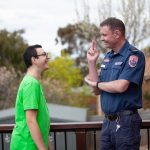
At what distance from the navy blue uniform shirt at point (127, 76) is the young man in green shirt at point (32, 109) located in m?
0.50

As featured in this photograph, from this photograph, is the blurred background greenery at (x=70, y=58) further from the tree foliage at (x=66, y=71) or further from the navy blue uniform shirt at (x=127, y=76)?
the navy blue uniform shirt at (x=127, y=76)

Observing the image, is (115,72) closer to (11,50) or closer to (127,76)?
(127,76)

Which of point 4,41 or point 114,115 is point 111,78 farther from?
point 4,41

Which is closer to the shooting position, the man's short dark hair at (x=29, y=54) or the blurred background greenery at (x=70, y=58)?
the man's short dark hair at (x=29, y=54)

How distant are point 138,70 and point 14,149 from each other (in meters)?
1.12

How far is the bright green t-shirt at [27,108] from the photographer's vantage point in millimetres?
3766

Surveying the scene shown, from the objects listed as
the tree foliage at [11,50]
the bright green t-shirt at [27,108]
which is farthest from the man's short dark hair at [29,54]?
the tree foliage at [11,50]

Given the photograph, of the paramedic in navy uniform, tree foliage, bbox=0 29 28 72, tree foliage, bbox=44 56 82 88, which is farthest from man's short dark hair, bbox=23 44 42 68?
tree foliage, bbox=44 56 82 88

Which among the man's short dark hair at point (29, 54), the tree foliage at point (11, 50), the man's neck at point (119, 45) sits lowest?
the tree foliage at point (11, 50)

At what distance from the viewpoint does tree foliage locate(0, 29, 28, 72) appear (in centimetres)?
3359

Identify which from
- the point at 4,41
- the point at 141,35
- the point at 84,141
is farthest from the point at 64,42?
the point at 84,141

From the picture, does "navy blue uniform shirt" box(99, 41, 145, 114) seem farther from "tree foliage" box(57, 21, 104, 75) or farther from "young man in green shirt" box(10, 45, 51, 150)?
"tree foliage" box(57, 21, 104, 75)

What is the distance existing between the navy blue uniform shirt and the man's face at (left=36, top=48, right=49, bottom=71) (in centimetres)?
51

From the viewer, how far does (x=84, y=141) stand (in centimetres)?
471
